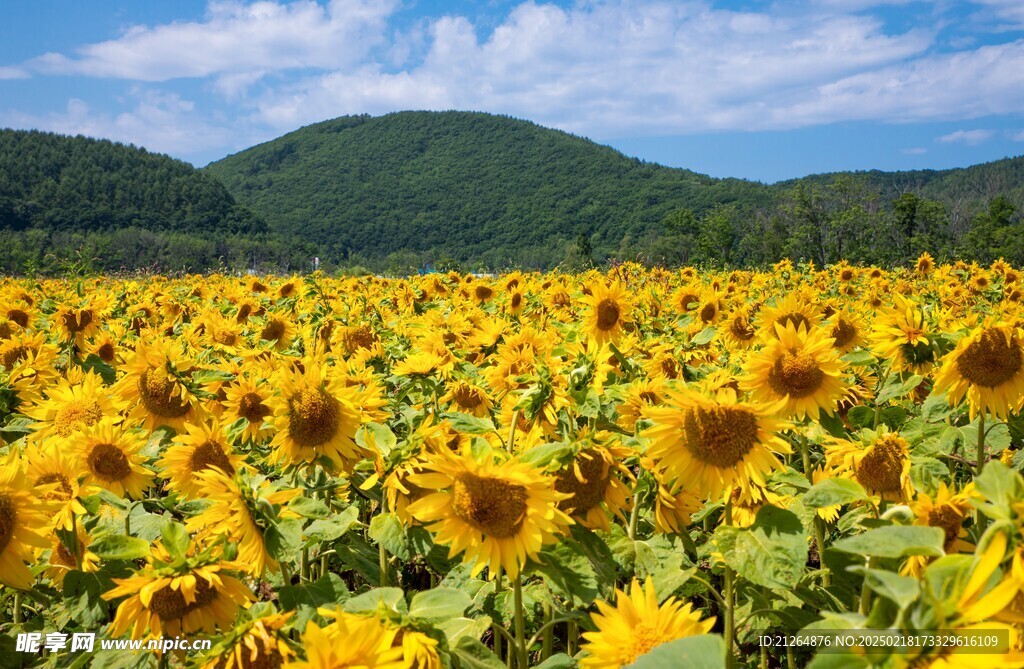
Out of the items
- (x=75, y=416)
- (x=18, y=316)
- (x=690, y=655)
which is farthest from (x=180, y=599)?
(x=18, y=316)

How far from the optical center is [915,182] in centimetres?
13125

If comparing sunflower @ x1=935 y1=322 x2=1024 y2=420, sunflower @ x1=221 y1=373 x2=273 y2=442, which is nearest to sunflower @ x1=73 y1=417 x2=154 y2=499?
sunflower @ x1=221 y1=373 x2=273 y2=442

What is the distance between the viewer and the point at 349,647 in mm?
1087

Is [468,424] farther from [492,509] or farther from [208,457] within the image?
[208,457]

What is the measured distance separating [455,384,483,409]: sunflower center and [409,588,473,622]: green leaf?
74.4 inches

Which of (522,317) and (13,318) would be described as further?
(522,317)

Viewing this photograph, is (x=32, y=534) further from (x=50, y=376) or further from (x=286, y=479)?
(x=50, y=376)

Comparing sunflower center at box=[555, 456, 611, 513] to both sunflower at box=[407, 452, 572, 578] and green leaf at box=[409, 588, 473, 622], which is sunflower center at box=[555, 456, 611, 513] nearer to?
sunflower at box=[407, 452, 572, 578]

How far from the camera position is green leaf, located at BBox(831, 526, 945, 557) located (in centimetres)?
95

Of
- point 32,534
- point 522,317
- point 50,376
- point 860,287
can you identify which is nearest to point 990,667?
point 32,534

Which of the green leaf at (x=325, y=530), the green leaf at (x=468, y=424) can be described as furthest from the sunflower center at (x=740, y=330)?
the green leaf at (x=325, y=530)

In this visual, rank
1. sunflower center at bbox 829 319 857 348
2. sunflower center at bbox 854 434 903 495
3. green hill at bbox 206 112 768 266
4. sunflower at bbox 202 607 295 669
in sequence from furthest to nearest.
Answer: green hill at bbox 206 112 768 266, sunflower center at bbox 829 319 857 348, sunflower center at bbox 854 434 903 495, sunflower at bbox 202 607 295 669

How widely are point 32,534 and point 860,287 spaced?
9.78 meters

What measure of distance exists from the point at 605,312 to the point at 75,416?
2.84 meters
